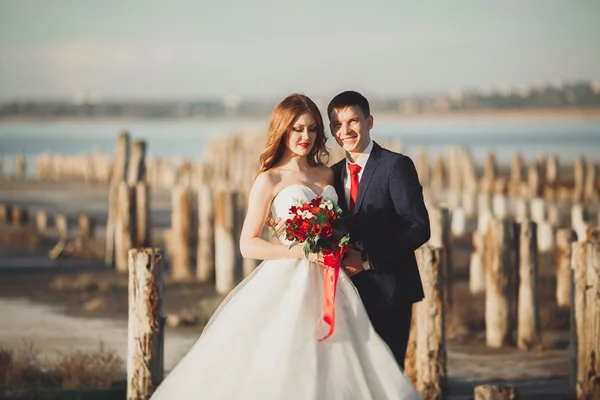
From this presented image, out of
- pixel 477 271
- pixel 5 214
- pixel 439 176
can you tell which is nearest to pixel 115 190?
pixel 477 271

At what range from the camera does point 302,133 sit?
6.34 m

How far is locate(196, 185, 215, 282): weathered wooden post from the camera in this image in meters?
15.7

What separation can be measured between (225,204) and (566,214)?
505 inches

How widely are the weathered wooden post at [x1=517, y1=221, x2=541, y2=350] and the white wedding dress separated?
4.82 metres

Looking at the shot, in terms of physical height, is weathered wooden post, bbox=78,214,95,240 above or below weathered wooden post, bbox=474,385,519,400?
below

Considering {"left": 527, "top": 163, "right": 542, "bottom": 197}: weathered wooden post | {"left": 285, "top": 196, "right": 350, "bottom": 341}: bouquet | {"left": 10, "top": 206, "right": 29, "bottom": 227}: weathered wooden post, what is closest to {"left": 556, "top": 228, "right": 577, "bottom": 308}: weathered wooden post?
{"left": 285, "top": 196, "right": 350, "bottom": 341}: bouquet

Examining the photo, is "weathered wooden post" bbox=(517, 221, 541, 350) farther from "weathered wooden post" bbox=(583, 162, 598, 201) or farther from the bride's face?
"weathered wooden post" bbox=(583, 162, 598, 201)

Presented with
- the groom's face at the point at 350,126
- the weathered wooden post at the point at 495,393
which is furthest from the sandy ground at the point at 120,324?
the groom's face at the point at 350,126

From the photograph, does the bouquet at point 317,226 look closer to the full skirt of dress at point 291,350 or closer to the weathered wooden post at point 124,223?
the full skirt of dress at point 291,350

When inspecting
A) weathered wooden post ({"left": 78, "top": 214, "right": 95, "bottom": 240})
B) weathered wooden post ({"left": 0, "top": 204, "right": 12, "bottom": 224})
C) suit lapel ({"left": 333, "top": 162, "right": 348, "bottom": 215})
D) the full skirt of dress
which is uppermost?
suit lapel ({"left": 333, "top": 162, "right": 348, "bottom": 215})

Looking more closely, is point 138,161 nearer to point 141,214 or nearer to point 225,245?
point 141,214

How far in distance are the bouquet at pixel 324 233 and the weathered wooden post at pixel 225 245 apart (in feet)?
27.1

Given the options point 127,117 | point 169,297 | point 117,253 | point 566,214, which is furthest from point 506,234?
point 127,117

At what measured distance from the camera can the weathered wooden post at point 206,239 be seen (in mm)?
15688
